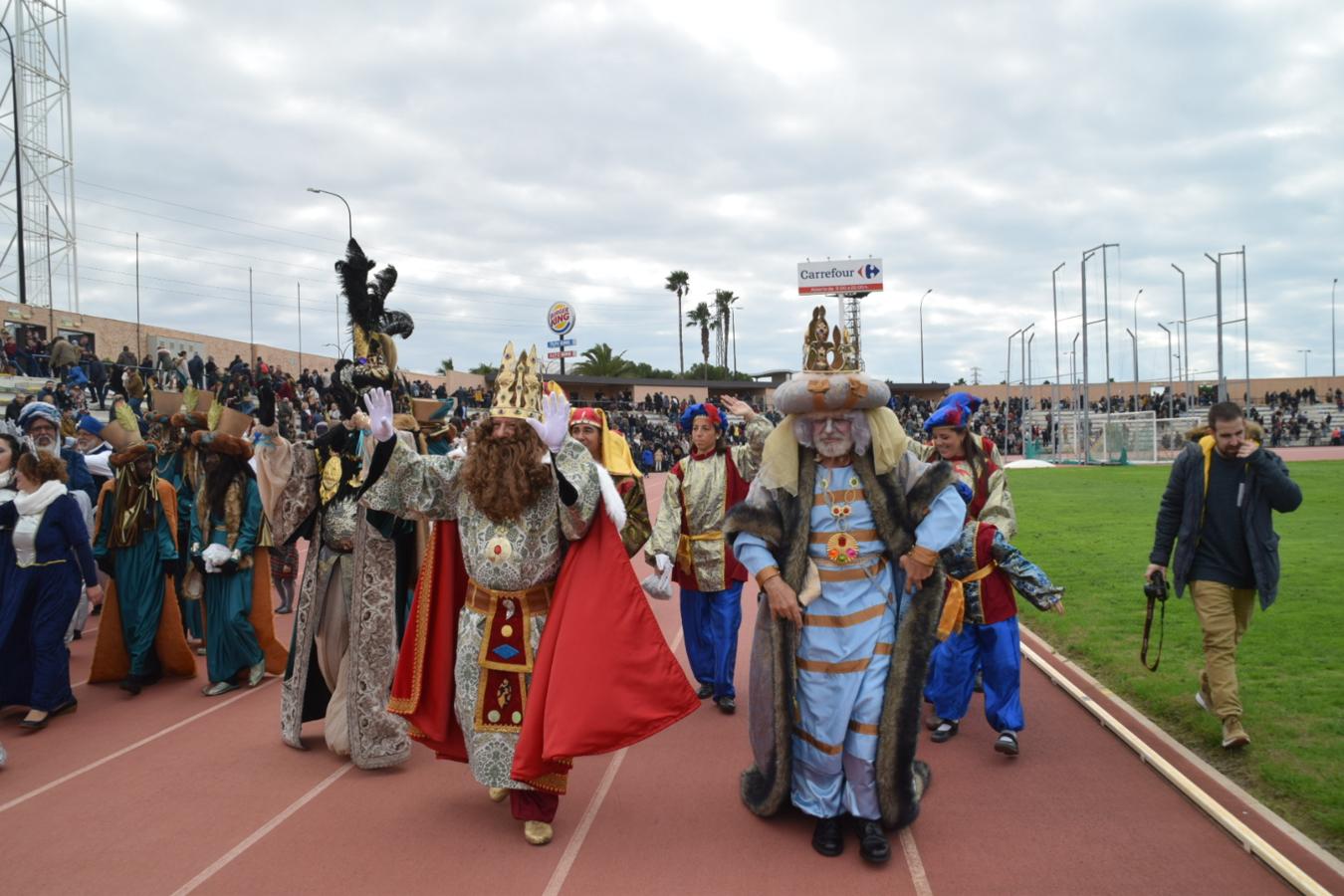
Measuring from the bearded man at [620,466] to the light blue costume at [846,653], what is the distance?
777 mm

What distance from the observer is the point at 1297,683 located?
629 cm

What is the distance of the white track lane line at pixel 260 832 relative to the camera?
3.98 m

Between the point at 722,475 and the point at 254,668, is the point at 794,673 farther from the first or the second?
the point at 254,668

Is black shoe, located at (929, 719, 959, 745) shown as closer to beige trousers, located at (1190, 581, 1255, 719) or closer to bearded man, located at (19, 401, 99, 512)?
beige trousers, located at (1190, 581, 1255, 719)

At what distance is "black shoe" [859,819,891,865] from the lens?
404 centimetres

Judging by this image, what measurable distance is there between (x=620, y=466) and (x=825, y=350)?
6.73 ft

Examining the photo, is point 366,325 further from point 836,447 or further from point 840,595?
point 840,595

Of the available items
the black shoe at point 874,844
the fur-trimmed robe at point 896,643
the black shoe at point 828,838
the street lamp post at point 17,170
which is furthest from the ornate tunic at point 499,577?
the street lamp post at point 17,170

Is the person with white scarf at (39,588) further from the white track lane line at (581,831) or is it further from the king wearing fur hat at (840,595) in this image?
the king wearing fur hat at (840,595)

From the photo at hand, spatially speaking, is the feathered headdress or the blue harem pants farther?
the blue harem pants

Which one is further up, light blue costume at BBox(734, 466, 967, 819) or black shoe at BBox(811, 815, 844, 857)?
light blue costume at BBox(734, 466, 967, 819)

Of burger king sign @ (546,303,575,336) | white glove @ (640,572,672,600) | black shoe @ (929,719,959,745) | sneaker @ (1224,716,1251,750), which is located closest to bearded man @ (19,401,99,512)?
white glove @ (640,572,672,600)

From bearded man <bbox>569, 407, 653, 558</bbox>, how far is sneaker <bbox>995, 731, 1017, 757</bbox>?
2.40 meters

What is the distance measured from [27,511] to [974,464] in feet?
21.3
